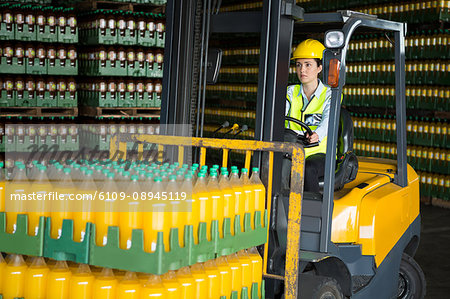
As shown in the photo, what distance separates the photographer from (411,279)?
4934 millimetres

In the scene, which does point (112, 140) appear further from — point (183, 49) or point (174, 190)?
point (174, 190)

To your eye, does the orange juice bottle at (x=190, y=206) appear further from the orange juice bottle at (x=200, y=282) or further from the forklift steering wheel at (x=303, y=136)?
the forklift steering wheel at (x=303, y=136)

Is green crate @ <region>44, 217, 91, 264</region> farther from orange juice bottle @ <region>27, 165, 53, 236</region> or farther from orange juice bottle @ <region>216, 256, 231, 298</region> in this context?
orange juice bottle @ <region>216, 256, 231, 298</region>

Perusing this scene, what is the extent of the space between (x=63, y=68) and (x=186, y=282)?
7.89 meters

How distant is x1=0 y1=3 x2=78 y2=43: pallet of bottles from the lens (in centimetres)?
961

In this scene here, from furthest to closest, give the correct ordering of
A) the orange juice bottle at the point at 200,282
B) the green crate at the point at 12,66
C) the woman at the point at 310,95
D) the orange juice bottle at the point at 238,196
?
the green crate at the point at 12,66 → the woman at the point at 310,95 → the orange juice bottle at the point at 238,196 → the orange juice bottle at the point at 200,282

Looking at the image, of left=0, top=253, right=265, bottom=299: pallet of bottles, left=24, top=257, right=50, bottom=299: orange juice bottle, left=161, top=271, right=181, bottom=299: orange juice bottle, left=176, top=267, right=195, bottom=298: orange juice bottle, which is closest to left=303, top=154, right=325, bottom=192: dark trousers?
left=0, top=253, right=265, bottom=299: pallet of bottles

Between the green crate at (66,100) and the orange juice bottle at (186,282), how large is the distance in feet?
25.5

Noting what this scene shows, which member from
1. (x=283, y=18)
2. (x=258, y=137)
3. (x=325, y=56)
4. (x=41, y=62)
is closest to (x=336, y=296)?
(x=258, y=137)

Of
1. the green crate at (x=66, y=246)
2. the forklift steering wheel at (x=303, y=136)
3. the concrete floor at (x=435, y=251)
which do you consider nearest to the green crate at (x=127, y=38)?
the concrete floor at (x=435, y=251)

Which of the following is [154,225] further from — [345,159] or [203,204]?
[345,159]

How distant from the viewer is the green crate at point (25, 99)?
9.92m

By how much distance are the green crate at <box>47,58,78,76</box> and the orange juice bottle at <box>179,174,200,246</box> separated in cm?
759

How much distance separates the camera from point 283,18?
12.2 feet
